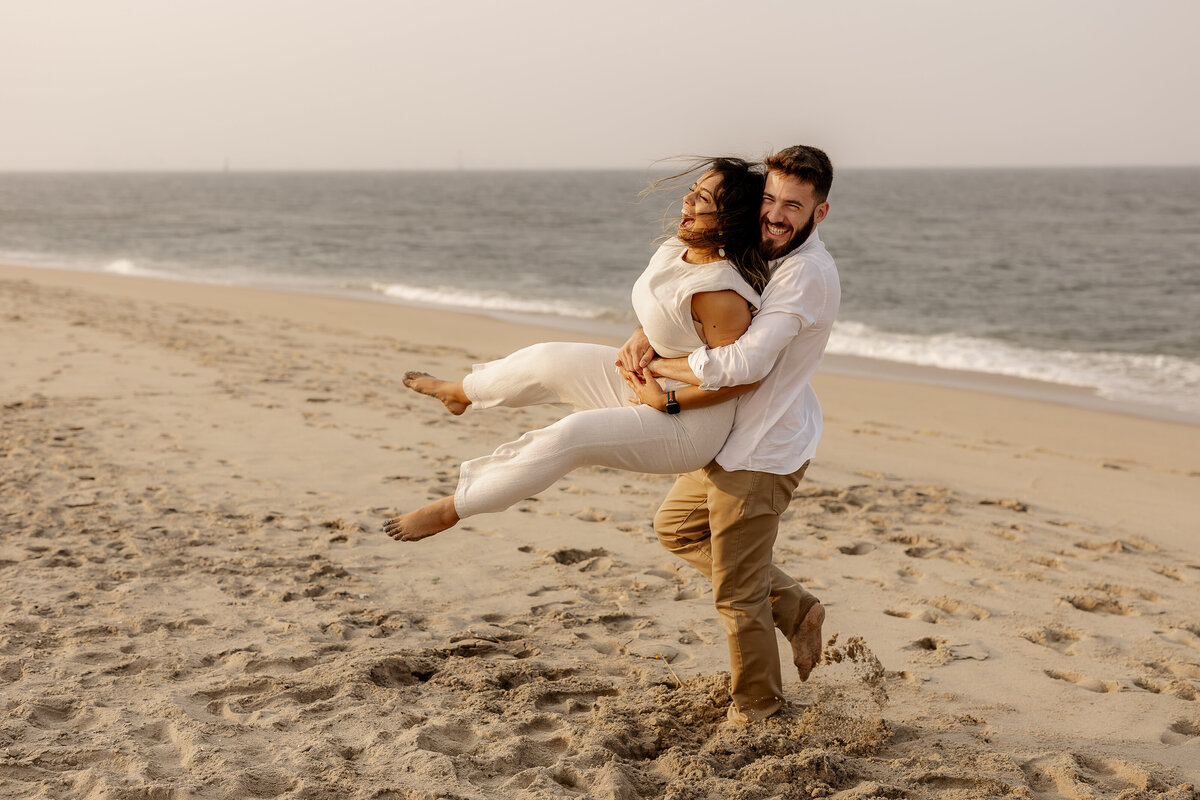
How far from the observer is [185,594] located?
3.97 metres

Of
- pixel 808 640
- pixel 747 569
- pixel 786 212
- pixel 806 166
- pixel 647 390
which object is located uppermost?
pixel 806 166

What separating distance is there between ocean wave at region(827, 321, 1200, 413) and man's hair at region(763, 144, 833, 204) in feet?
30.7

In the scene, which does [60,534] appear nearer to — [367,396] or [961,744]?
[367,396]

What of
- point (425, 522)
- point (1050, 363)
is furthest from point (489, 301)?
point (425, 522)

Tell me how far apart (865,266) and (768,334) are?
24.3 m

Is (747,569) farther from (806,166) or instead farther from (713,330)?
(806,166)

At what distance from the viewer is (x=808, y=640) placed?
11.0ft

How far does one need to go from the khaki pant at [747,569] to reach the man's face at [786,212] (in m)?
0.76

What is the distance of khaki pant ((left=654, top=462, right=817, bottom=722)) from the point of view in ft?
9.84

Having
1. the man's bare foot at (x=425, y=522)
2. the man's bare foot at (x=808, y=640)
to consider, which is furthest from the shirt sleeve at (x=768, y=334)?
the man's bare foot at (x=808, y=640)

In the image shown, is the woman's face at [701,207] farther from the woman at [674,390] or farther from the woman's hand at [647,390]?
the woman's hand at [647,390]

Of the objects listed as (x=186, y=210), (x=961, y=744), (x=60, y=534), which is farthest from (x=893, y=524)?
(x=186, y=210)

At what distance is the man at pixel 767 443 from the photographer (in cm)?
275

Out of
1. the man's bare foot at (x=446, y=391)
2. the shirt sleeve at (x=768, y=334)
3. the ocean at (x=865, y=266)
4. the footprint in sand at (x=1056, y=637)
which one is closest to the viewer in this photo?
the shirt sleeve at (x=768, y=334)
